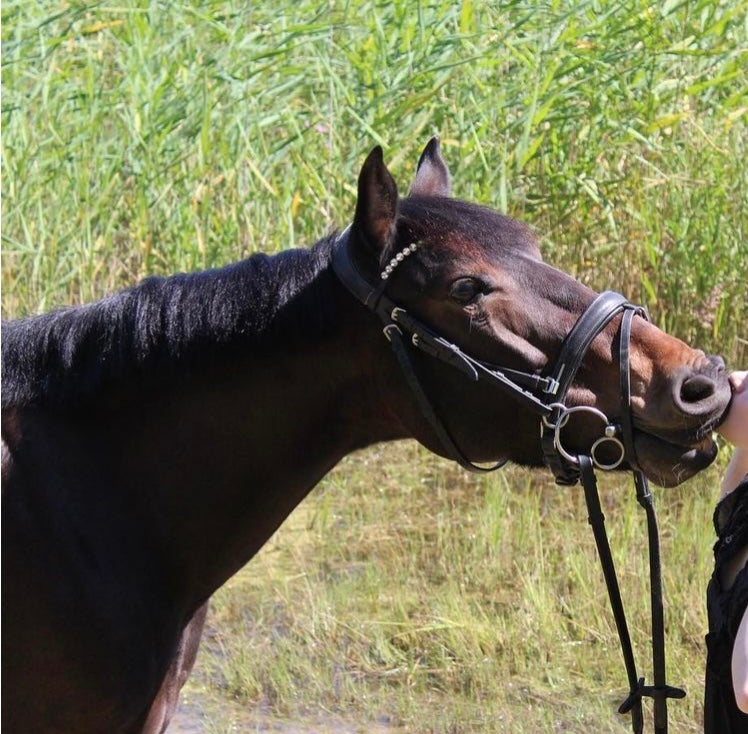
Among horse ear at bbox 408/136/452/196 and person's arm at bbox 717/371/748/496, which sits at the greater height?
horse ear at bbox 408/136/452/196

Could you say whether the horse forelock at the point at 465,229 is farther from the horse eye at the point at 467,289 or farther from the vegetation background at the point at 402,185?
the vegetation background at the point at 402,185

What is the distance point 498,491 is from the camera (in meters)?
5.21

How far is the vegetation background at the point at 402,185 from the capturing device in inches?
186

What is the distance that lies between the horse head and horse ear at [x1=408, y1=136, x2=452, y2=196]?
1.00ft

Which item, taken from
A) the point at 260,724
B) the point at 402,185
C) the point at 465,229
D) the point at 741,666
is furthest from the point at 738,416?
the point at 402,185

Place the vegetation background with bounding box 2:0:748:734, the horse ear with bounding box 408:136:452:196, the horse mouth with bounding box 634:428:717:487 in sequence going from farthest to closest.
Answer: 1. the vegetation background with bounding box 2:0:748:734
2. the horse ear with bounding box 408:136:452:196
3. the horse mouth with bounding box 634:428:717:487

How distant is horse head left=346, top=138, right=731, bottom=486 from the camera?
245 cm

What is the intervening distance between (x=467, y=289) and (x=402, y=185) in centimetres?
337

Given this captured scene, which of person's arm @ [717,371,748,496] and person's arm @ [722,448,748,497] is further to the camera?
person's arm @ [722,448,748,497]

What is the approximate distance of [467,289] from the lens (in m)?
2.53

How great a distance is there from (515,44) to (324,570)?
2.43 metres

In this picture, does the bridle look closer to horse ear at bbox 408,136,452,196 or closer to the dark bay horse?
the dark bay horse

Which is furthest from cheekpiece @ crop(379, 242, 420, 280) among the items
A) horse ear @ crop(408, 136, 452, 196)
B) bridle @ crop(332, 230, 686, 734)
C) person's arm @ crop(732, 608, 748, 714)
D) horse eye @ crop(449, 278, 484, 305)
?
person's arm @ crop(732, 608, 748, 714)

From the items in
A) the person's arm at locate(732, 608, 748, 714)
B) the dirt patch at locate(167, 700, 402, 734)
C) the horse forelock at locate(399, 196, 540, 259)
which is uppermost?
the horse forelock at locate(399, 196, 540, 259)
